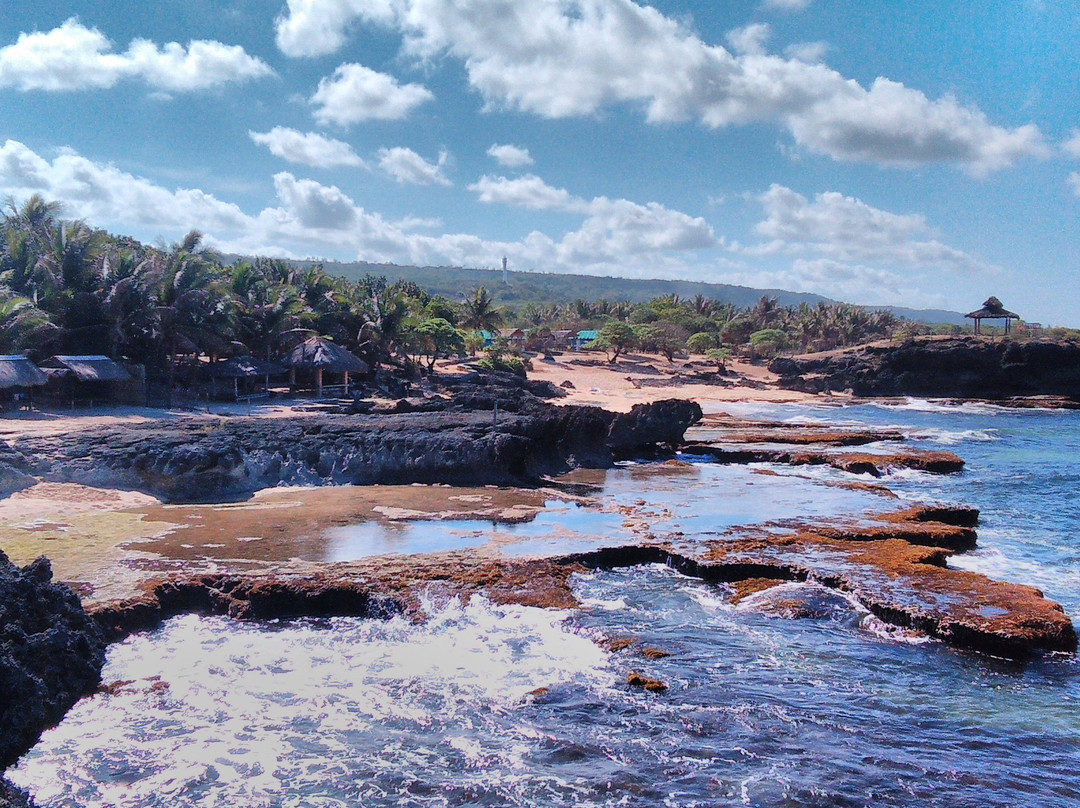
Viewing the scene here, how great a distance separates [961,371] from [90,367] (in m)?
52.3

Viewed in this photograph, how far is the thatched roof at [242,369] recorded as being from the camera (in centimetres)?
3158

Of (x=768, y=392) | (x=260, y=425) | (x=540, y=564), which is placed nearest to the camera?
(x=540, y=564)

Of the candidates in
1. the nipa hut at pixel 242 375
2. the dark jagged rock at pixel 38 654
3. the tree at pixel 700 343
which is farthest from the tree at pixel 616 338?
the dark jagged rock at pixel 38 654

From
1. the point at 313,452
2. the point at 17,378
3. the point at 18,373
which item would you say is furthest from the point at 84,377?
the point at 313,452

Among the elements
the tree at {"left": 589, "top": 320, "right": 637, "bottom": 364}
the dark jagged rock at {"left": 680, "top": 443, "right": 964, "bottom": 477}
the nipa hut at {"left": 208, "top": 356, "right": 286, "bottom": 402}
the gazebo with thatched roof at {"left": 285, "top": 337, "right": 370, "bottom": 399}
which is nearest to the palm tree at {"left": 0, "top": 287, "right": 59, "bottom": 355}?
the nipa hut at {"left": 208, "top": 356, "right": 286, "bottom": 402}

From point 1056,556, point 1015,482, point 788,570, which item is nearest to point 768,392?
point 1015,482

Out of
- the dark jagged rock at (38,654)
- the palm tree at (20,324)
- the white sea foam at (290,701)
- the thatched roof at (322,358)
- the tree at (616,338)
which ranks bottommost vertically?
the white sea foam at (290,701)

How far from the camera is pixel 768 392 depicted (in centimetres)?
5306

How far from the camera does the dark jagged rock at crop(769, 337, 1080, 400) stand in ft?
177

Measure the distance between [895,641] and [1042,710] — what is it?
2030 mm

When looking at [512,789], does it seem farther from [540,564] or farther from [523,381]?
[523,381]

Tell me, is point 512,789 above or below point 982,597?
below

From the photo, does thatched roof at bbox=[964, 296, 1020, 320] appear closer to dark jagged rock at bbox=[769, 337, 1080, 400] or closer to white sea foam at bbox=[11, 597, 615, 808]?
dark jagged rock at bbox=[769, 337, 1080, 400]

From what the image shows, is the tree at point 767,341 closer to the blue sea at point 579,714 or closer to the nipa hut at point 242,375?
the nipa hut at point 242,375
